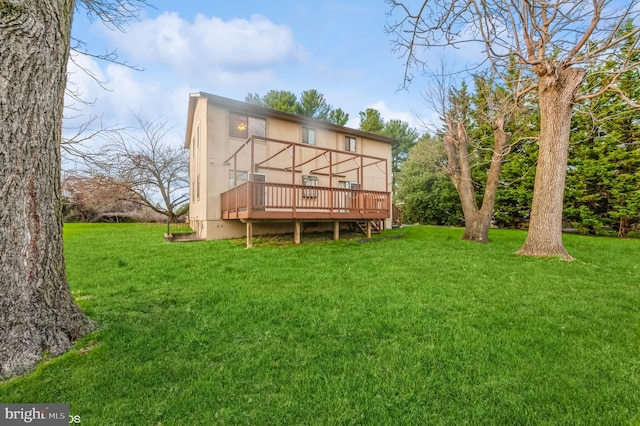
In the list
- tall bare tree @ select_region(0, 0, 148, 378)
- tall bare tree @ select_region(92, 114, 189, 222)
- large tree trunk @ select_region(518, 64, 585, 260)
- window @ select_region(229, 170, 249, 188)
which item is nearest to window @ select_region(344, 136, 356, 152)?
window @ select_region(229, 170, 249, 188)

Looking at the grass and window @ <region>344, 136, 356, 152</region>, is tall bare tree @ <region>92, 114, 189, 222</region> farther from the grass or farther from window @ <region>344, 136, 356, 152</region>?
the grass

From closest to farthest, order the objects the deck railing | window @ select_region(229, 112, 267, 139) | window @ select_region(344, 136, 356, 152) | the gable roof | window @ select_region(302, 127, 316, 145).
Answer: the deck railing
the gable roof
window @ select_region(229, 112, 267, 139)
window @ select_region(302, 127, 316, 145)
window @ select_region(344, 136, 356, 152)

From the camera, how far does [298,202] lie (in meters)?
9.29

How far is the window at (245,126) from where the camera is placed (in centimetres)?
1121

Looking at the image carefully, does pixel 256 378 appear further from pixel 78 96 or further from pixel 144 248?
pixel 144 248

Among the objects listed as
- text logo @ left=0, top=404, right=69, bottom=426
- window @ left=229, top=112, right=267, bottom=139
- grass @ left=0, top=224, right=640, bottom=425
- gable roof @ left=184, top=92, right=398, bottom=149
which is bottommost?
text logo @ left=0, top=404, right=69, bottom=426

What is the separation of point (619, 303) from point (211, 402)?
4873 millimetres

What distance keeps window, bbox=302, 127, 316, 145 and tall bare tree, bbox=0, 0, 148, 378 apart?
10.6 m

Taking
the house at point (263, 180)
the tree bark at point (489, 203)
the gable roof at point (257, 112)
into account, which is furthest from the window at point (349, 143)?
the tree bark at point (489, 203)

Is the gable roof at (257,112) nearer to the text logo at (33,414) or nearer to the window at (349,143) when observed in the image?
the window at (349,143)

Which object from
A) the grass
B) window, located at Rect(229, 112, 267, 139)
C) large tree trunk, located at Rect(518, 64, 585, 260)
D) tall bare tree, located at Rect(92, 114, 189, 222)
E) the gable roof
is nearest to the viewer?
the grass

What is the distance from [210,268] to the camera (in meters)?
5.67

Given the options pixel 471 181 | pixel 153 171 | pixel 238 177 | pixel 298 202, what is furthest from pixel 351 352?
pixel 153 171

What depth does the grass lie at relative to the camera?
178 centimetres
